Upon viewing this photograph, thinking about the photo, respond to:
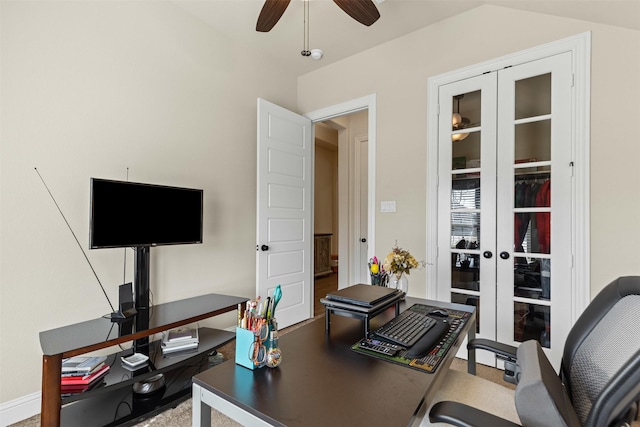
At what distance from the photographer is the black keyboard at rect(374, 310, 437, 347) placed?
1118mm

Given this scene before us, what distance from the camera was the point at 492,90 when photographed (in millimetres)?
2518

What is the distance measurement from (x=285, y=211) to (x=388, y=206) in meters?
1.11

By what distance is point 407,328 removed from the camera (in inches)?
48.0

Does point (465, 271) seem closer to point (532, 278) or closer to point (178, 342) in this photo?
point (532, 278)

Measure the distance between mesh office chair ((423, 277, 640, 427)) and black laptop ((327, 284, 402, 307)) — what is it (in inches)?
17.6

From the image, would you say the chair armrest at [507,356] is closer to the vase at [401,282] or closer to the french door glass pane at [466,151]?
the vase at [401,282]

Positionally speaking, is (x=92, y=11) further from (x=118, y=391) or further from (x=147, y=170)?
(x=118, y=391)

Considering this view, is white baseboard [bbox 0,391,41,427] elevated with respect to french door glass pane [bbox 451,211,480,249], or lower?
lower

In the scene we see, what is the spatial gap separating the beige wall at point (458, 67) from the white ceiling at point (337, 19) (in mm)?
95

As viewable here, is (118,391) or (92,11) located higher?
(92,11)

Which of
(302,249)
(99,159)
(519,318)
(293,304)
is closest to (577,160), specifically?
(519,318)

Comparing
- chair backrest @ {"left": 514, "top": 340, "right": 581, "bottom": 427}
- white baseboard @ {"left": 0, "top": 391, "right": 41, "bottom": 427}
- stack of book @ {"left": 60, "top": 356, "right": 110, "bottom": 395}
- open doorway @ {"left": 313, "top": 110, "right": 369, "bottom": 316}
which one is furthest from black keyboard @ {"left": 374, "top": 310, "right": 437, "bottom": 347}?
open doorway @ {"left": 313, "top": 110, "right": 369, "bottom": 316}

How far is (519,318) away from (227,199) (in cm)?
275

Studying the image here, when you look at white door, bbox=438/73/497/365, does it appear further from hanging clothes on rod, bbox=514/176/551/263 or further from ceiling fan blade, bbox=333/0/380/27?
ceiling fan blade, bbox=333/0/380/27
